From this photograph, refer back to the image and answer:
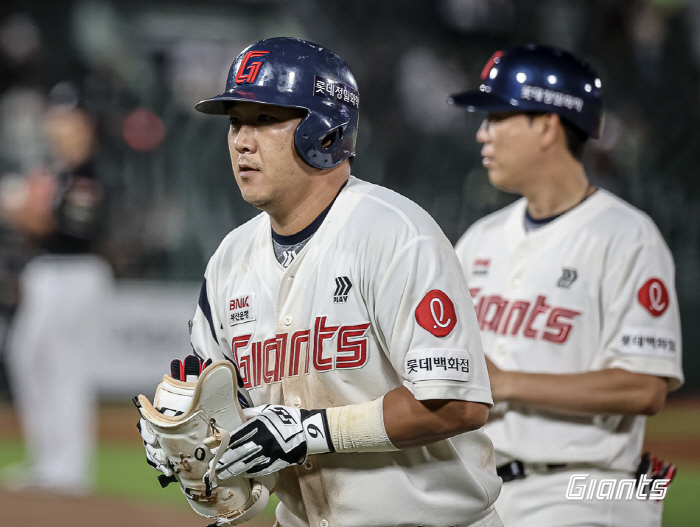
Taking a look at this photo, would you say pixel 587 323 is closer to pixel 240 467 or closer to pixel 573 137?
pixel 573 137

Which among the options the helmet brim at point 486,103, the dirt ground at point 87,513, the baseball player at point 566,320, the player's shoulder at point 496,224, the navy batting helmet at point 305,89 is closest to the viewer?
the navy batting helmet at point 305,89

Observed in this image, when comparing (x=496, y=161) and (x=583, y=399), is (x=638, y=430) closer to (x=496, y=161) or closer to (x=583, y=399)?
(x=583, y=399)

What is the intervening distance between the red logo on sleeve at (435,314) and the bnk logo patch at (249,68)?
2.51 feet

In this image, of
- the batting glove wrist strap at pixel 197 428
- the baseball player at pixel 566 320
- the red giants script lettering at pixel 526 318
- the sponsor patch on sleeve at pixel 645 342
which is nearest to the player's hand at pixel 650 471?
the baseball player at pixel 566 320

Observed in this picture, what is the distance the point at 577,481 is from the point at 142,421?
1.56 metres

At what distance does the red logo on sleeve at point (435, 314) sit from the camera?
2295mm

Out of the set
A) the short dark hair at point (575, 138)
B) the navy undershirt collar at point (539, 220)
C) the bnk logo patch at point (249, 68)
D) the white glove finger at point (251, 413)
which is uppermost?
the bnk logo patch at point (249, 68)

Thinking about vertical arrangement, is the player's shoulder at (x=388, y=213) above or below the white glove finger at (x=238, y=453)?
above

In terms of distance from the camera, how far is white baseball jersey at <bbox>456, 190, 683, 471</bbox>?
10.6ft

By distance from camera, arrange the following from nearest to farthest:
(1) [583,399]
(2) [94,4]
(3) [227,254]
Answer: (3) [227,254]
(1) [583,399]
(2) [94,4]

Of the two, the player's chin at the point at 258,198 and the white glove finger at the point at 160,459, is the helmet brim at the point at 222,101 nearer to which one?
the player's chin at the point at 258,198

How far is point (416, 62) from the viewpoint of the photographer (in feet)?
39.5

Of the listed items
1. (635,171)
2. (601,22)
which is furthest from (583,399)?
(601,22)

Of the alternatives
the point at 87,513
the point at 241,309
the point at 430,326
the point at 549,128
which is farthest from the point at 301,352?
the point at 87,513
